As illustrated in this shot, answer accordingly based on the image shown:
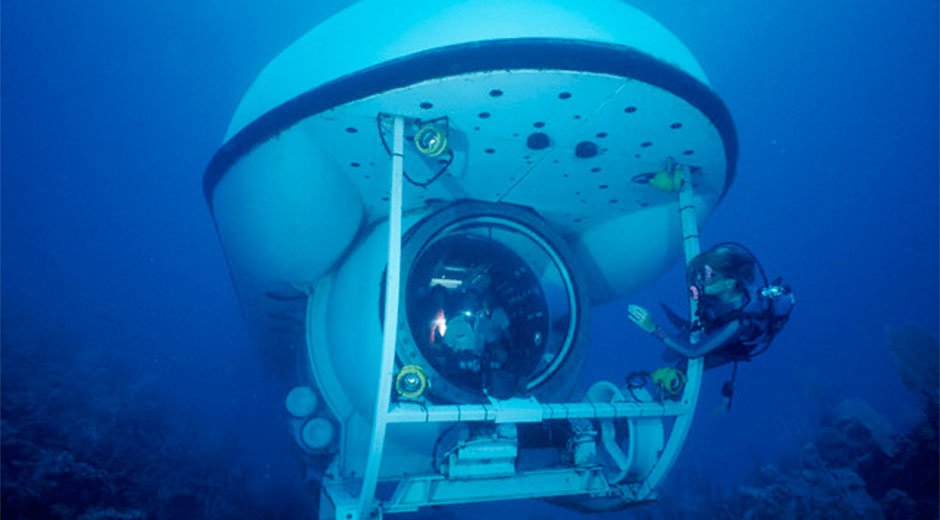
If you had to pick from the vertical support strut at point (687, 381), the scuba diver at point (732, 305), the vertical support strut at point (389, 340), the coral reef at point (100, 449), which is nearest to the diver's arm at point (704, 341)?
the scuba diver at point (732, 305)

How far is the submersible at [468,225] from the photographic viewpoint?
2119 millimetres

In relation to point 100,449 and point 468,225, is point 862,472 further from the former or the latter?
point 100,449

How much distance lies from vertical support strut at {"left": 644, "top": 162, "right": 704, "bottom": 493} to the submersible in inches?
0.5

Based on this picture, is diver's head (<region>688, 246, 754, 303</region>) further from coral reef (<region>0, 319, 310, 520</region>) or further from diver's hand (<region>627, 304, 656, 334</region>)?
coral reef (<region>0, 319, 310, 520</region>)

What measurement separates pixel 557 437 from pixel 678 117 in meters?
2.14

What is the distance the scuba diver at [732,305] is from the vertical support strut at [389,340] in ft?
5.76

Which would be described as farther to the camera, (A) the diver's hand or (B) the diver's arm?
(A) the diver's hand

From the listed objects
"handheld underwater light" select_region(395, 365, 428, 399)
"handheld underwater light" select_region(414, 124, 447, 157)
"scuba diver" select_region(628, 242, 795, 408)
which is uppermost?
"handheld underwater light" select_region(414, 124, 447, 157)

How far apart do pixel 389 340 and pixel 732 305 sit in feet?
6.51

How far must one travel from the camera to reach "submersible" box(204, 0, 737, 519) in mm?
2119

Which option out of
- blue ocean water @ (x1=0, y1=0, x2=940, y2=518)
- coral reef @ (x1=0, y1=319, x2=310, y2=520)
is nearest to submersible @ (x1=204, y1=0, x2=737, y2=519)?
coral reef @ (x1=0, y1=319, x2=310, y2=520)

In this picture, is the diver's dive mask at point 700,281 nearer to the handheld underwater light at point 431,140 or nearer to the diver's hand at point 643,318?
the diver's hand at point 643,318

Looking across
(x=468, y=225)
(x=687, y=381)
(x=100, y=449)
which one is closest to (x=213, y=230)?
(x=100, y=449)

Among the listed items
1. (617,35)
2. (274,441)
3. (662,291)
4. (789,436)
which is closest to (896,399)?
(662,291)
